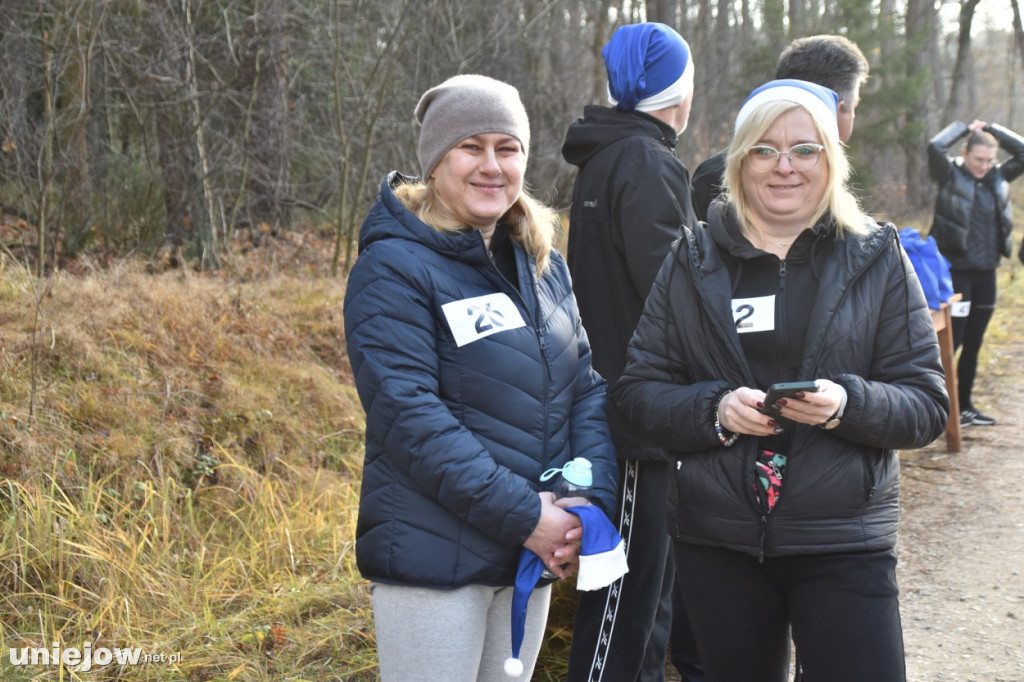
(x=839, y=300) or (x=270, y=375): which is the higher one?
(x=839, y=300)

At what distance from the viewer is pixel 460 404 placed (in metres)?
2.18

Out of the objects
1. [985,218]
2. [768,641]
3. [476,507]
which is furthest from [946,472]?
[476,507]

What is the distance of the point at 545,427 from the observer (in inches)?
90.6

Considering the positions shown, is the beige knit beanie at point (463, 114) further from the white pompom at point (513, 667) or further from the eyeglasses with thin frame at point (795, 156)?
the white pompom at point (513, 667)

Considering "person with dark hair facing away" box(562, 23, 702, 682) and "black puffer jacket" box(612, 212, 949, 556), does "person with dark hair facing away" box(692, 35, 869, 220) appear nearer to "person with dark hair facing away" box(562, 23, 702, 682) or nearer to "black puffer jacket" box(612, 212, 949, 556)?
"person with dark hair facing away" box(562, 23, 702, 682)

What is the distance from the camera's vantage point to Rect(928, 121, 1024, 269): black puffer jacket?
6.90 meters

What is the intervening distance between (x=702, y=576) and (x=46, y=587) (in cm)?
277

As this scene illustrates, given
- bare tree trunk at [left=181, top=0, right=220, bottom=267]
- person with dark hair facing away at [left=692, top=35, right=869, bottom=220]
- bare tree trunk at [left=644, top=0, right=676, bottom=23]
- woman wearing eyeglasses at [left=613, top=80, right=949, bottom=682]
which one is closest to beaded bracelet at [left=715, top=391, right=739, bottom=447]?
woman wearing eyeglasses at [left=613, top=80, right=949, bottom=682]

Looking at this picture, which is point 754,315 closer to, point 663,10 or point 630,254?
point 630,254

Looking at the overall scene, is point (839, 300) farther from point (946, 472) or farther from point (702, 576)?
point (946, 472)

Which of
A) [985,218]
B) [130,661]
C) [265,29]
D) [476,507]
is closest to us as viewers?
[476,507]

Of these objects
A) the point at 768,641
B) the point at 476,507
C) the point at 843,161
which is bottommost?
the point at 768,641

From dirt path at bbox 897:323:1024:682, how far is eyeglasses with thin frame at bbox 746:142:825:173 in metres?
2.30

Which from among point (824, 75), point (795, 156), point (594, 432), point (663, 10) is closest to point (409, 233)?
point (594, 432)
